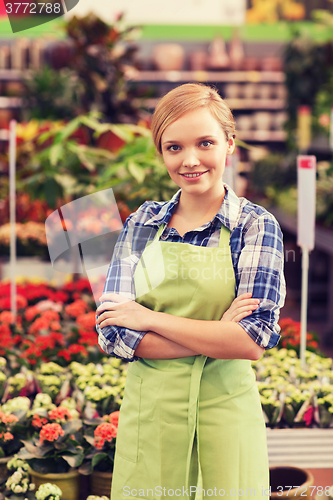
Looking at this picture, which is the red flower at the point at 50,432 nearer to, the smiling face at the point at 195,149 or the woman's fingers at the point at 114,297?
the woman's fingers at the point at 114,297

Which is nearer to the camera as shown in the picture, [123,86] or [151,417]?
[151,417]

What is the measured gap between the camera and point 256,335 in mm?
1101

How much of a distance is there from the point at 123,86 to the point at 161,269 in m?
3.67

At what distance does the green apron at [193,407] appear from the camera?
115 centimetres

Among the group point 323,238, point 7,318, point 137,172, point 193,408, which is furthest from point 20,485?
point 323,238

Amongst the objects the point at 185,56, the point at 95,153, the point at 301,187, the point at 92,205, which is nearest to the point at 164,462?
the point at 92,205

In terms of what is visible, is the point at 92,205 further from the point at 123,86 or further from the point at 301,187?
the point at 123,86

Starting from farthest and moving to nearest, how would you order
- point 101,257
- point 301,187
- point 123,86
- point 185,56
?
point 185,56, point 123,86, point 301,187, point 101,257

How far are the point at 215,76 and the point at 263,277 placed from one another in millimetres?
7261

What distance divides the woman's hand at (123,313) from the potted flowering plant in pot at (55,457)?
0.67 metres

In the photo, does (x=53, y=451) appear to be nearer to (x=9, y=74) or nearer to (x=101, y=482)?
(x=101, y=482)

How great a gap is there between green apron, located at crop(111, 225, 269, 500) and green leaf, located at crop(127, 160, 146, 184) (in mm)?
1135

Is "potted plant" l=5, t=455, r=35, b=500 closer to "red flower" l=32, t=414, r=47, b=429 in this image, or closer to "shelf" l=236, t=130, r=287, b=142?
"red flower" l=32, t=414, r=47, b=429

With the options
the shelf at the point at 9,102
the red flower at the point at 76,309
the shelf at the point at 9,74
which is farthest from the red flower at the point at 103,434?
the shelf at the point at 9,74
